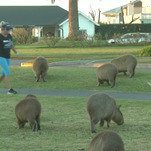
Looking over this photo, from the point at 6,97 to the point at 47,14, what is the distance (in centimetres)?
6274

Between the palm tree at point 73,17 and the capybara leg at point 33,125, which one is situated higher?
the palm tree at point 73,17

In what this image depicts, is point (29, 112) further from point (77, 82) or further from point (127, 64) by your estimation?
point (127, 64)

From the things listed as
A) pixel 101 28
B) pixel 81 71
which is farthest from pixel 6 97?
pixel 101 28

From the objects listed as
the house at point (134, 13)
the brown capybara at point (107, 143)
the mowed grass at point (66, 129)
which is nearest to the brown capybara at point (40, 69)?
the mowed grass at point (66, 129)

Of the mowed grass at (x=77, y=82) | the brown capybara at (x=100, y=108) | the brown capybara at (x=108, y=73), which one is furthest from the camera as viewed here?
the mowed grass at (x=77, y=82)

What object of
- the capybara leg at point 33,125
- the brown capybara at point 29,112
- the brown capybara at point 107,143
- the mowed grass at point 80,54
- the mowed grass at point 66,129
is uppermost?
the brown capybara at point 107,143

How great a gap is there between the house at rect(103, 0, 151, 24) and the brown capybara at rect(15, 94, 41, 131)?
81.4 metres

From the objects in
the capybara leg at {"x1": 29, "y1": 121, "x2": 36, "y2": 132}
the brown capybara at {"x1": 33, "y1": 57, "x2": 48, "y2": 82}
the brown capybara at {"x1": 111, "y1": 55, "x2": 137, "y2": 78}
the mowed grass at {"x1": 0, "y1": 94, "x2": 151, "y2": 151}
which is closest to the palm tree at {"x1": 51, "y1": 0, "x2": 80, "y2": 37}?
the brown capybara at {"x1": 111, "y1": 55, "x2": 137, "y2": 78}

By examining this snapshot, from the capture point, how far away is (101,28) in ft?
237

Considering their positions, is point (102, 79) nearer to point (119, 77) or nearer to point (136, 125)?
point (119, 77)

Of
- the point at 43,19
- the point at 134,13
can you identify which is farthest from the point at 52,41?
the point at 134,13

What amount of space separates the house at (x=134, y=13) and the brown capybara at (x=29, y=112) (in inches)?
3203

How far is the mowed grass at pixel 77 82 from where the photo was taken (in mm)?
17284

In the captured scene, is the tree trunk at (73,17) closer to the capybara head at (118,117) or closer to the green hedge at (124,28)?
the green hedge at (124,28)
